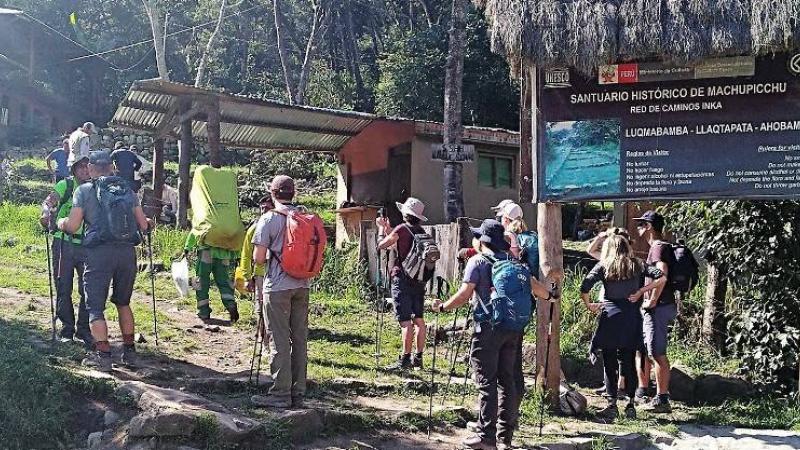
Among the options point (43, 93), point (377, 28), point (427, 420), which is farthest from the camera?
point (377, 28)

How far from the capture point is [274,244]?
700 centimetres

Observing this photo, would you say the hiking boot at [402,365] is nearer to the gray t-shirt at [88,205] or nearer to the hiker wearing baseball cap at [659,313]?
the hiker wearing baseball cap at [659,313]

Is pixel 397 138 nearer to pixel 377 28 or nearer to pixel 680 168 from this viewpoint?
pixel 680 168

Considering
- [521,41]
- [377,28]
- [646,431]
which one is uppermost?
[377,28]

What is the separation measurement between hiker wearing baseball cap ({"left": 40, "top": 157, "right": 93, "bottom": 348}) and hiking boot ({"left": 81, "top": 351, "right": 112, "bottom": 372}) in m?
0.54

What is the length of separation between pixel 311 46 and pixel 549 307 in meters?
24.9

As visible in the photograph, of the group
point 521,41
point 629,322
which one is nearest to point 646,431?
point 629,322

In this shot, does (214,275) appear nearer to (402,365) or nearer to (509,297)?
(402,365)

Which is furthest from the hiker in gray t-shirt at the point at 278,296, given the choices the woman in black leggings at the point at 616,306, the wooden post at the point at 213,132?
the wooden post at the point at 213,132

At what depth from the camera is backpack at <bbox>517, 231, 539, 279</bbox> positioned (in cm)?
798

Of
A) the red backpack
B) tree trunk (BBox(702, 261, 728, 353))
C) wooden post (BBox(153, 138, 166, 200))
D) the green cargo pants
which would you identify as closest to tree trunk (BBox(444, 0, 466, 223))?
wooden post (BBox(153, 138, 166, 200))

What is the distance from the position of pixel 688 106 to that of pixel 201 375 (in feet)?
15.9

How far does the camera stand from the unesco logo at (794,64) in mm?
8000

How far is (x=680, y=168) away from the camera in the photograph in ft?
26.7
